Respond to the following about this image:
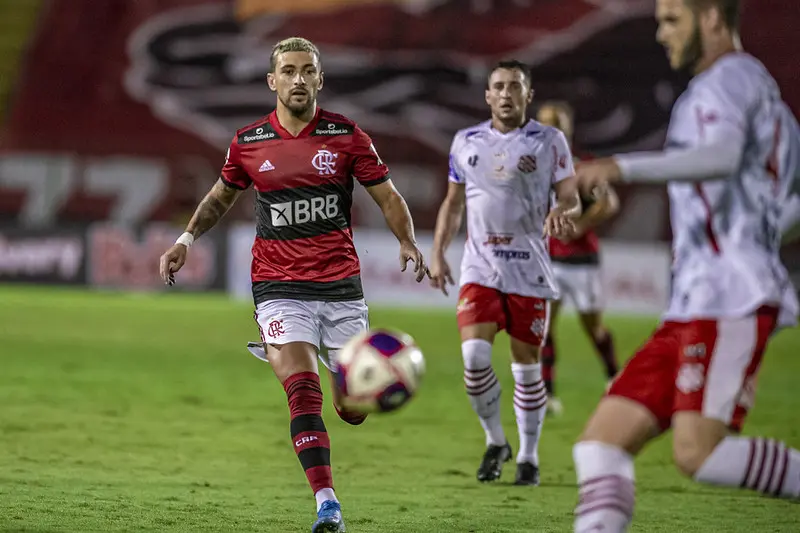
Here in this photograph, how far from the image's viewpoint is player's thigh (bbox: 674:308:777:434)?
404 cm

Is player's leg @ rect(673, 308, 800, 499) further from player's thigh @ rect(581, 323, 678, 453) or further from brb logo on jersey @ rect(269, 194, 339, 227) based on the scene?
brb logo on jersey @ rect(269, 194, 339, 227)

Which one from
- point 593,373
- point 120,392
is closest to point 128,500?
point 120,392

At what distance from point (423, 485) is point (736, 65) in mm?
3903

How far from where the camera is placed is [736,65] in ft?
13.4

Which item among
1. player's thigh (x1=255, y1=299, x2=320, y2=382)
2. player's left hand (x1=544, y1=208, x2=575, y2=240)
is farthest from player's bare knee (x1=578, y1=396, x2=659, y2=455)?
player's left hand (x1=544, y1=208, x2=575, y2=240)

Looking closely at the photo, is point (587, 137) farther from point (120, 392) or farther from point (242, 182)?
point (242, 182)

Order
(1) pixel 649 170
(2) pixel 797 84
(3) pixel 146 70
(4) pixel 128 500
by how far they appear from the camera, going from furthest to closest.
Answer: (3) pixel 146 70
(2) pixel 797 84
(4) pixel 128 500
(1) pixel 649 170

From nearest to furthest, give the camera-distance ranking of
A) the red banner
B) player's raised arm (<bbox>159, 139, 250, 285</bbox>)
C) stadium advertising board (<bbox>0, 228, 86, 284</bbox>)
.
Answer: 1. player's raised arm (<bbox>159, 139, 250, 285</bbox>)
2. stadium advertising board (<bbox>0, 228, 86, 284</bbox>)
3. the red banner

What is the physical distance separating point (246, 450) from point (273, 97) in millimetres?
20788

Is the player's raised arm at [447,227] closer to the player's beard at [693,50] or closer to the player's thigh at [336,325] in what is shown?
the player's thigh at [336,325]

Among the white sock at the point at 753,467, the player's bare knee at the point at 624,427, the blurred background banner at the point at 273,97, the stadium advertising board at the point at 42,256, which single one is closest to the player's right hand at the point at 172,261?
the player's bare knee at the point at 624,427

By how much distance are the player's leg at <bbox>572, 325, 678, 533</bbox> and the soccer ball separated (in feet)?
4.80

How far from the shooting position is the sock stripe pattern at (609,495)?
4094 millimetres

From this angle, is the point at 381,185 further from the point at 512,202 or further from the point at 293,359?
the point at 512,202
